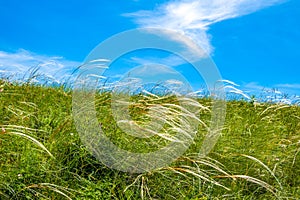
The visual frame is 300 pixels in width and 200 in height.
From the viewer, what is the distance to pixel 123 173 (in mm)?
3520

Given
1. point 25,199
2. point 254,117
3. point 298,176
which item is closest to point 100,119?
point 25,199

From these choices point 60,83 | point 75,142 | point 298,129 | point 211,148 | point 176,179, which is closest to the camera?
point 176,179

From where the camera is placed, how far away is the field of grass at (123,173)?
3320 mm

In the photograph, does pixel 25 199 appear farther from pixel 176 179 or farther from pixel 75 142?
pixel 176 179

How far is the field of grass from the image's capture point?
332 cm

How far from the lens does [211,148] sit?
4.11m

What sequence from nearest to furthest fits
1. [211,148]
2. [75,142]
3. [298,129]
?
[75,142] → [211,148] → [298,129]

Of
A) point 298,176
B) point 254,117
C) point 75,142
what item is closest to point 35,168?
point 75,142

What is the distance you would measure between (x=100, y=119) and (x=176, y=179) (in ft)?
3.74

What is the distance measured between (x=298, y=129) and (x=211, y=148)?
1.83 metres

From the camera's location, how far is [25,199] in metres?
3.22

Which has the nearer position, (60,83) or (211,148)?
(211,148)

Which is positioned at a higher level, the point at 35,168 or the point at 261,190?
the point at 261,190

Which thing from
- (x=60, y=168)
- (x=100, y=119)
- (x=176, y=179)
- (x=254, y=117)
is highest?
(x=254, y=117)
